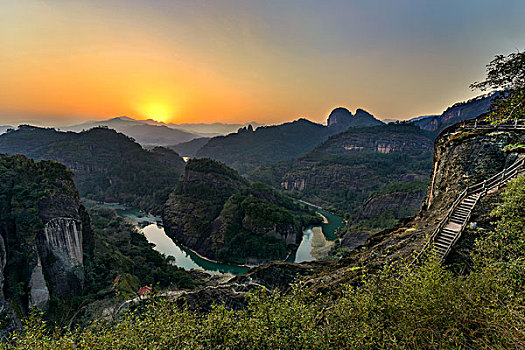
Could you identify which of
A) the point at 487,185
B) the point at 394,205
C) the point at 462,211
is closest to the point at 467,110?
the point at 394,205

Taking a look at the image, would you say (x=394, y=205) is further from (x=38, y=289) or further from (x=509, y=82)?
(x=38, y=289)

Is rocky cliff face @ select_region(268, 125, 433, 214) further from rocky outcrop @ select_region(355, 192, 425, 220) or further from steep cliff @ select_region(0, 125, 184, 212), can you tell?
steep cliff @ select_region(0, 125, 184, 212)

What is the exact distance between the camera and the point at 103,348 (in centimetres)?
691

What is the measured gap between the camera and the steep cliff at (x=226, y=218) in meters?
55.1

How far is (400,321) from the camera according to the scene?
6.30m

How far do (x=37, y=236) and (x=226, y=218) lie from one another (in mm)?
40609

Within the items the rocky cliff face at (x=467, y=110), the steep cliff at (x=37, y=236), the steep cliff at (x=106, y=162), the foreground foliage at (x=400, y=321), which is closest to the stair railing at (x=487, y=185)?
the foreground foliage at (x=400, y=321)

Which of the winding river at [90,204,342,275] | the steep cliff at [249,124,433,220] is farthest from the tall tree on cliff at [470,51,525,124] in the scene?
the steep cliff at [249,124,433,220]

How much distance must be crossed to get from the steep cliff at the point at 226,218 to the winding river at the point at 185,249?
1.98 metres

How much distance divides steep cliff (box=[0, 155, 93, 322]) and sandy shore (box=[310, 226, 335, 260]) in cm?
4753

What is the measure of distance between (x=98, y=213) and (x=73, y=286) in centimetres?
5024

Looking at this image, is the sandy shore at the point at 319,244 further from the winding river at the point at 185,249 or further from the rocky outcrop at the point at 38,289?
the rocky outcrop at the point at 38,289

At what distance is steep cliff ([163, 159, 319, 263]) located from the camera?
55.1 m

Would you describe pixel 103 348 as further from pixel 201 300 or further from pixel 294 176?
pixel 294 176
